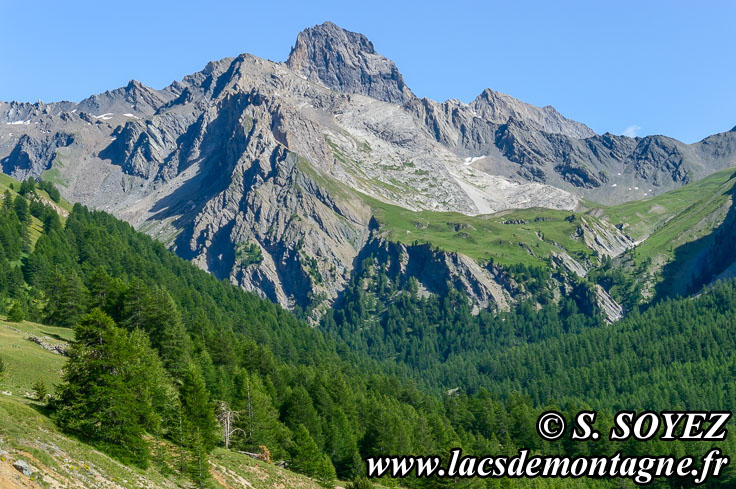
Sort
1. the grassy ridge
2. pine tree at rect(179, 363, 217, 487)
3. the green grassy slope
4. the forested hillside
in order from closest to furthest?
the green grassy slope → the forested hillside → pine tree at rect(179, 363, 217, 487) → the grassy ridge

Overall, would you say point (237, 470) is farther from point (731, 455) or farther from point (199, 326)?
point (731, 455)

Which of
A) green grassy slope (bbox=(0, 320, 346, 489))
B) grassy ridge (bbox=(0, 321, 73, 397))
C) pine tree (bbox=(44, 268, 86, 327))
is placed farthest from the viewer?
pine tree (bbox=(44, 268, 86, 327))

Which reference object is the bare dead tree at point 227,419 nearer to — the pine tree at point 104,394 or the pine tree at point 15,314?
the pine tree at point 104,394

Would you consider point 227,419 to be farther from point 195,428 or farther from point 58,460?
point 58,460

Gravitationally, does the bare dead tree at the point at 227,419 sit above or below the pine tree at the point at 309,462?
above

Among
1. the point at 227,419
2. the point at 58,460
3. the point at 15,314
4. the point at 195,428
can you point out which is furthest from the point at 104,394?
the point at 15,314

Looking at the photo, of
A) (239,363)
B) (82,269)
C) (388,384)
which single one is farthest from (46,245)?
(388,384)

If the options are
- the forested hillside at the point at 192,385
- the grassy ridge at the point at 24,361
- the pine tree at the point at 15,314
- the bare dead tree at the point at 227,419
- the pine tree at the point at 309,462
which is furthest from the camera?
the pine tree at the point at 15,314

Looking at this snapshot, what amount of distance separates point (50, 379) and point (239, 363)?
3986 centimetres

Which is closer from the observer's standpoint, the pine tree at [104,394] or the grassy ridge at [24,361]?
the pine tree at [104,394]

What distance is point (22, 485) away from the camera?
3603 cm

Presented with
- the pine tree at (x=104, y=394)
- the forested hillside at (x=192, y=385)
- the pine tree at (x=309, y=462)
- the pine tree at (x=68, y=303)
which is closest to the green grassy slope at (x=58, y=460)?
the pine tree at (x=104, y=394)

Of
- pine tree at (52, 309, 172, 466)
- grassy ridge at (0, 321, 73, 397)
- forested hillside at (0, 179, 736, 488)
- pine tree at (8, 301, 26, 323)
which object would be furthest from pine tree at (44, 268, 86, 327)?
pine tree at (52, 309, 172, 466)

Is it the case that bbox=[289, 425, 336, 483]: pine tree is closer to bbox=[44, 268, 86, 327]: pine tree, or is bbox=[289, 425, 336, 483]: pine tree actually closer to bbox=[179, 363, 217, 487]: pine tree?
bbox=[179, 363, 217, 487]: pine tree
